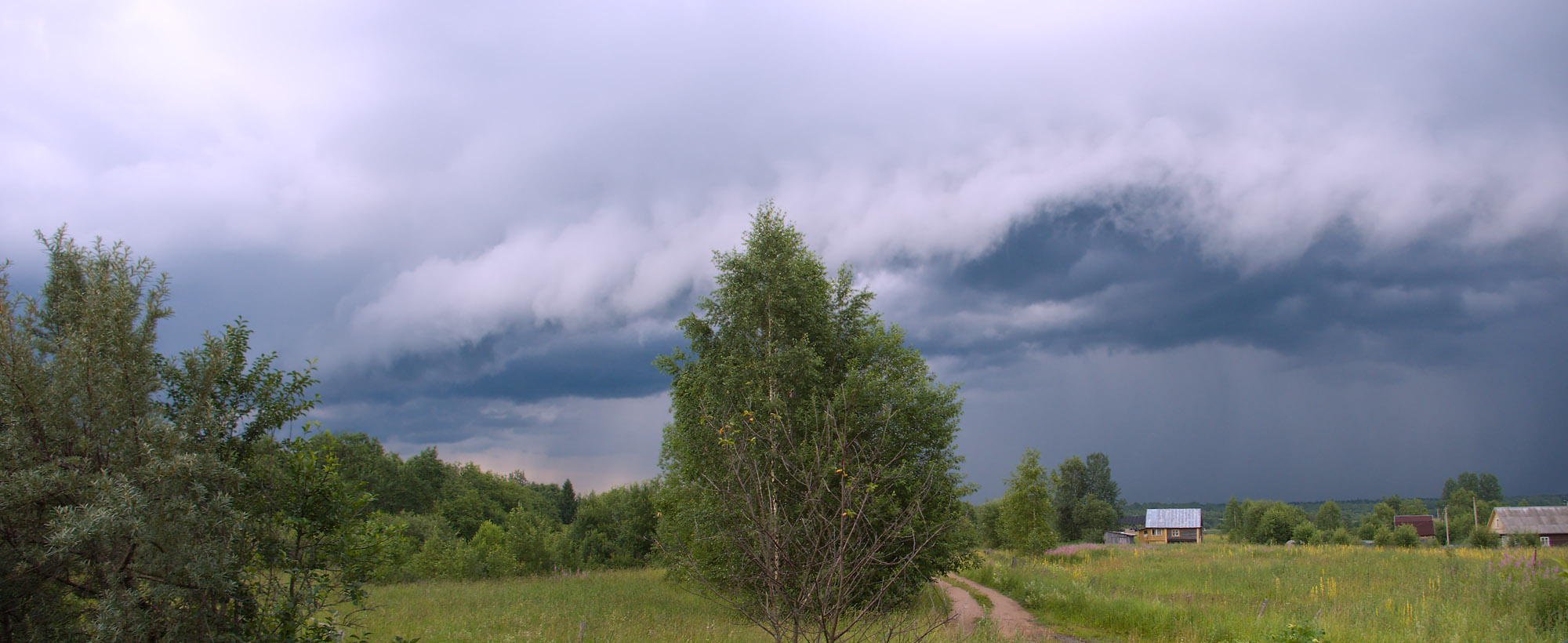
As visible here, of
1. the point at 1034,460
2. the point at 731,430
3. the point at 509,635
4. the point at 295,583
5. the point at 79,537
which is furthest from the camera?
the point at 1034,460

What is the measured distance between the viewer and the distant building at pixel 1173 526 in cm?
8425

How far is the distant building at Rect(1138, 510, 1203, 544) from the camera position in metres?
84.2

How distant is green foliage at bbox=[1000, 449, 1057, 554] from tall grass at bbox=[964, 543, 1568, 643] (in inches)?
299

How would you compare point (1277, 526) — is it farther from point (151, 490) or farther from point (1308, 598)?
point (151, 490)

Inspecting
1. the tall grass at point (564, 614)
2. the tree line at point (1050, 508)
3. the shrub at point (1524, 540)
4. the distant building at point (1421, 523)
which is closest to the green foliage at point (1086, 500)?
the tree line at point (1050, 508)

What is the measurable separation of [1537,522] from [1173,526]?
38787 millimetres

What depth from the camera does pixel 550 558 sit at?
139 ft

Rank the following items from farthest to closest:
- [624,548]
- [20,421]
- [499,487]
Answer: [499,487] < [624,548] < [20,421]

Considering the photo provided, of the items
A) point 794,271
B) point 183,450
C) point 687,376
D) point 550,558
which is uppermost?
point 794,271

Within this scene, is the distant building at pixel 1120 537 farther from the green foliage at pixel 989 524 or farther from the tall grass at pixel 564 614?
the tall grass at pixel 564 614

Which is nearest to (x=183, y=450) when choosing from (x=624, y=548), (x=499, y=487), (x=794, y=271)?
(x=794, y=271)

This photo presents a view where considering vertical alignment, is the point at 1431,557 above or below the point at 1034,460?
below

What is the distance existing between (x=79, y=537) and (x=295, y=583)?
196 centimetres

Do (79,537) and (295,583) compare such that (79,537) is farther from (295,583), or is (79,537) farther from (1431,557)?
(1431,557)
